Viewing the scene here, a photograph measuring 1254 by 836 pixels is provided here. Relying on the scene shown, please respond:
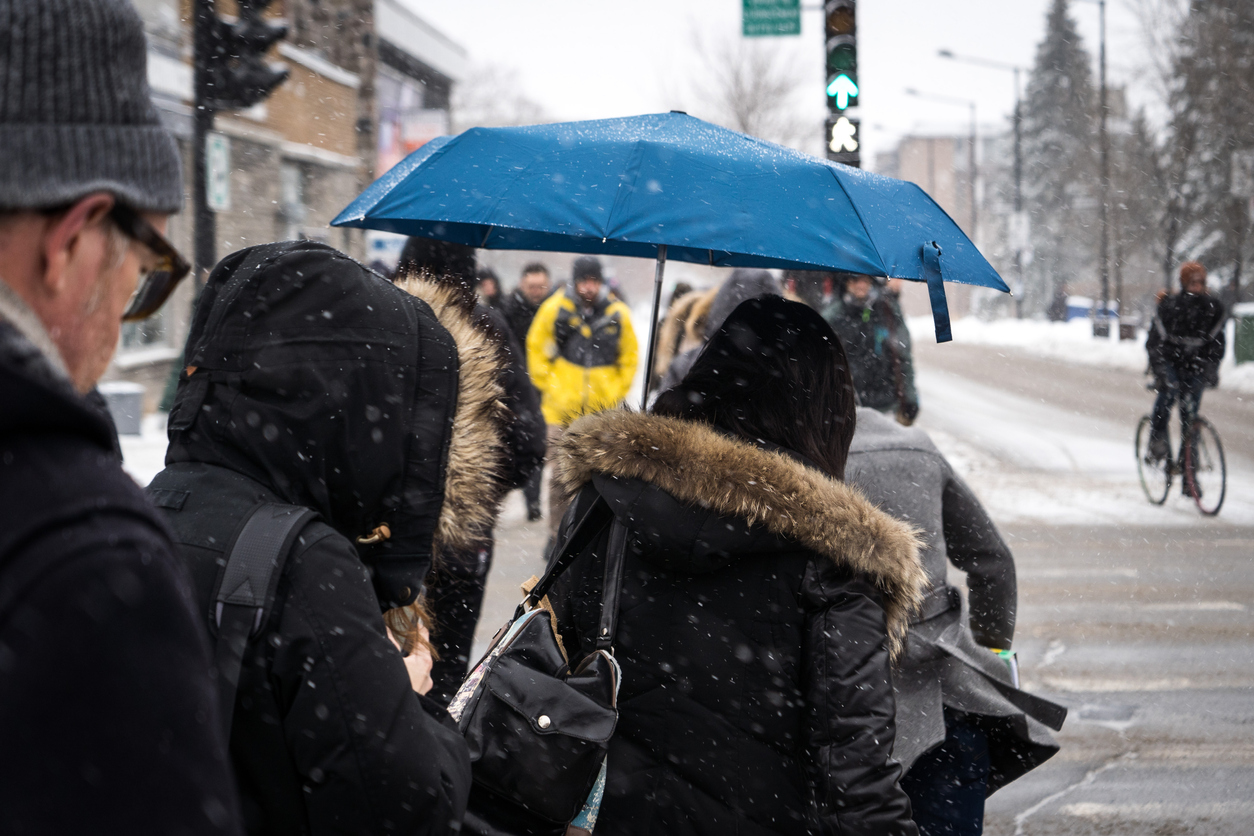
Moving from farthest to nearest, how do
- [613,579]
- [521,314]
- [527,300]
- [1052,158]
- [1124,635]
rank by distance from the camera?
[1052,158] < [527,300] < [521,314] < [1124,635] < [613,579]

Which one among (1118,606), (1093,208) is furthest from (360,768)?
(1093,208)

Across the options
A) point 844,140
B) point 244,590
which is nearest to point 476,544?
point 244,590

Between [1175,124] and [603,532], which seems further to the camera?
[1175,124]

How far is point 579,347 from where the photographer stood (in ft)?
30.3

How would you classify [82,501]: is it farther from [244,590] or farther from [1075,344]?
[1075,344]

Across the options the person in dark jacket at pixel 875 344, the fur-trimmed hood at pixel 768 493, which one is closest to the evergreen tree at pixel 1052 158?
the person in dark jacket at pixel 875 344

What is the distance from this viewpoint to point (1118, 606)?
7.36 meters

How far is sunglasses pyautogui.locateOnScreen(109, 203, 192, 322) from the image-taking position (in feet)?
3.54

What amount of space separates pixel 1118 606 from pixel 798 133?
43.3m

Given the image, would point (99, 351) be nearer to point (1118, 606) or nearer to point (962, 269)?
point (962, 269)

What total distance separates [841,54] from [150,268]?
7.53 m

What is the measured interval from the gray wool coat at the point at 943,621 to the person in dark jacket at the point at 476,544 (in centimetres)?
106

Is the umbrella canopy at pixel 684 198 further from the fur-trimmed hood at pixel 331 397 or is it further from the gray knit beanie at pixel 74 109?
the gray knit beanie at pixel 74 109

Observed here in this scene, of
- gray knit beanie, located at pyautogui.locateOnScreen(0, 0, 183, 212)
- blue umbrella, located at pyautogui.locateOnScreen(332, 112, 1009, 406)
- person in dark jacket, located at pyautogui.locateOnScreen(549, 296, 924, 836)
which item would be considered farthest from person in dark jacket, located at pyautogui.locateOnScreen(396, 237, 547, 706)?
gray knit beanie, located at pyautogui.locateOnScreen(0, 0, 183, 212)
